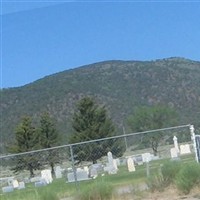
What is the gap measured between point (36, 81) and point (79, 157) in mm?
74814

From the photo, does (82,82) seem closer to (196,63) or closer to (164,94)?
(164,94)

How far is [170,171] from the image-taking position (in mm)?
16844

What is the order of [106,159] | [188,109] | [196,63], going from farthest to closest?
1. [196,63]
2. [188,109]
3. [106,159]

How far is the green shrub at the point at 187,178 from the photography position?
598 inches

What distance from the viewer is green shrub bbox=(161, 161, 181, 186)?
16578 millimetres

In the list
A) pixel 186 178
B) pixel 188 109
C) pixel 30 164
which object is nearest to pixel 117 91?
pixel 188 109

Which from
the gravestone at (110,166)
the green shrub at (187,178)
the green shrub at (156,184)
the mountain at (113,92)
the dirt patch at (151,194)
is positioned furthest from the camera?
the mountain at (113,92)

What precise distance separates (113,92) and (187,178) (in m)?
73.9

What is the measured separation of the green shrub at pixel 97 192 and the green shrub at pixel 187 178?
1732 millimetres

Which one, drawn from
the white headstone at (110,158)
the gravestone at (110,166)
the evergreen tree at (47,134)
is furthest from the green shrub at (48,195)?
the evergreen tree at (47,134)

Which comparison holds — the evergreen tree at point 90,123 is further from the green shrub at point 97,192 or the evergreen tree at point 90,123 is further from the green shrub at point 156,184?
the green shrub at point 97,192

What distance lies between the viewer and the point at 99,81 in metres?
94.6

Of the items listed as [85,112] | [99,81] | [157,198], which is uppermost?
[99,81]

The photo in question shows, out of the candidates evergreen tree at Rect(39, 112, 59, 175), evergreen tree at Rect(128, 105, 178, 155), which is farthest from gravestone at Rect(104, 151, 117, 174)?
evergreen tree at Rect(128, 105, 178, 155)
